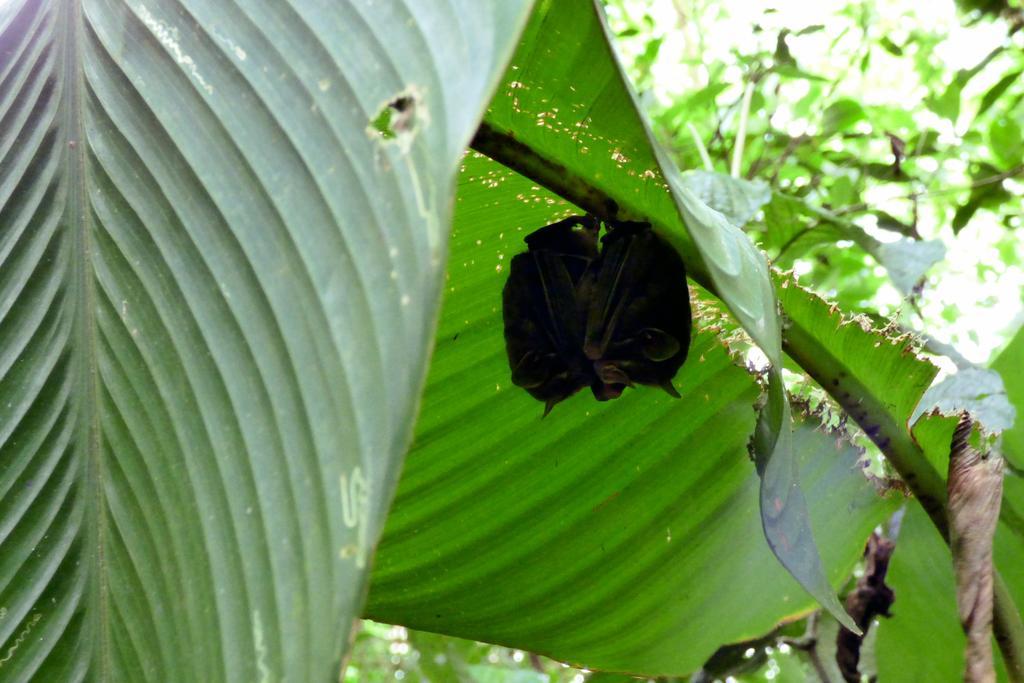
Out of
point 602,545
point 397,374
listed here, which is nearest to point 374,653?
point 602,545

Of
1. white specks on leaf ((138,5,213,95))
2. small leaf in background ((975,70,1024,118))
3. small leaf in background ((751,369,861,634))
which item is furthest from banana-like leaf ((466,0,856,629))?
small leaf in background ((975,70,1024,118))

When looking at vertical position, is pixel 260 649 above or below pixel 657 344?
above

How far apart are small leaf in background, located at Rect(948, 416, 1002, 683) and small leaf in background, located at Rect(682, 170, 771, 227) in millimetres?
407

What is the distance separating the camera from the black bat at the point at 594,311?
2.58 feet

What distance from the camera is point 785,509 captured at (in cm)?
55

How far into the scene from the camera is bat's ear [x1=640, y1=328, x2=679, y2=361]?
80 centimetres

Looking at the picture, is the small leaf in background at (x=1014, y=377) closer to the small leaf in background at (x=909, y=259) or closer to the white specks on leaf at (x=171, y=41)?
the small leaf in background at (x=909, y=259)

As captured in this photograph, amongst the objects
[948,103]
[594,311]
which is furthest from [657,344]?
[948,103]

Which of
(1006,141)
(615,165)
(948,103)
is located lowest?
(1006,141)

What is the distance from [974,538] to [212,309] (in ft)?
1.91

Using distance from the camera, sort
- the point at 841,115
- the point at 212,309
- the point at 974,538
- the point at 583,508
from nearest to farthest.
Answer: the point at 212,309 → the point at 974,538 → the point at 583,508 → the point at 841,115

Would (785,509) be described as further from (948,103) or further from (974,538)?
(948,103)

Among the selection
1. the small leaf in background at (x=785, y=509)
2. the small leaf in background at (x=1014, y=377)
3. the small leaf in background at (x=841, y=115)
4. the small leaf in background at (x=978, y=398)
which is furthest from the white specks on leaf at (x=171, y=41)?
the small leaf in background at (x=841, y=115)

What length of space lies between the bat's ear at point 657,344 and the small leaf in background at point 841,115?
55.3 inches
